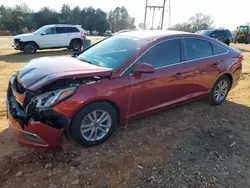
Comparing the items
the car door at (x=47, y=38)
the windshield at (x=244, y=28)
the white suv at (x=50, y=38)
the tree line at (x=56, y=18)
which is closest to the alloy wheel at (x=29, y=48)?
the white suv at (x=50, y=38)

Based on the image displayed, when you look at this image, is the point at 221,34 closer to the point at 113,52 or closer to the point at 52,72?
the point at 113,52

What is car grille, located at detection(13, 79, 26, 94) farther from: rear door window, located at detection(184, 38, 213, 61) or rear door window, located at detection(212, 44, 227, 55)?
rear door window, located at detection(212, 44, 227, 55)

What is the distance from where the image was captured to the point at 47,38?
14.6 meters

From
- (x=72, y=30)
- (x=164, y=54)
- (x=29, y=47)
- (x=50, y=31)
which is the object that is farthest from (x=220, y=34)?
(x=164, y=54)

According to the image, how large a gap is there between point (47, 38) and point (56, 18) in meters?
44.3

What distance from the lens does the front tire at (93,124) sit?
9.96 ft

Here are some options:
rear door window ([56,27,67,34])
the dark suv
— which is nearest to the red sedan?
rear door window ([56,27,67,34])

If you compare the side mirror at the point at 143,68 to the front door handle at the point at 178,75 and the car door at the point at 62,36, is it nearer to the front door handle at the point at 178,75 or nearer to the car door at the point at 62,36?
the front door handle at the point at 178,75

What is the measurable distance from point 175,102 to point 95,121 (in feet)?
5.28

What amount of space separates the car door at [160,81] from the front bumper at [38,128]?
1129mm

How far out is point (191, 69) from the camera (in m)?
4.17

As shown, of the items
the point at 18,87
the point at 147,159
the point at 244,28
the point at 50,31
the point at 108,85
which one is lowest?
the point at 147,159

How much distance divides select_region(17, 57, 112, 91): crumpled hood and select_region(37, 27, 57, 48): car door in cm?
1173

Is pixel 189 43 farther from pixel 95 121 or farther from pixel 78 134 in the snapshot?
pixel 78 134
